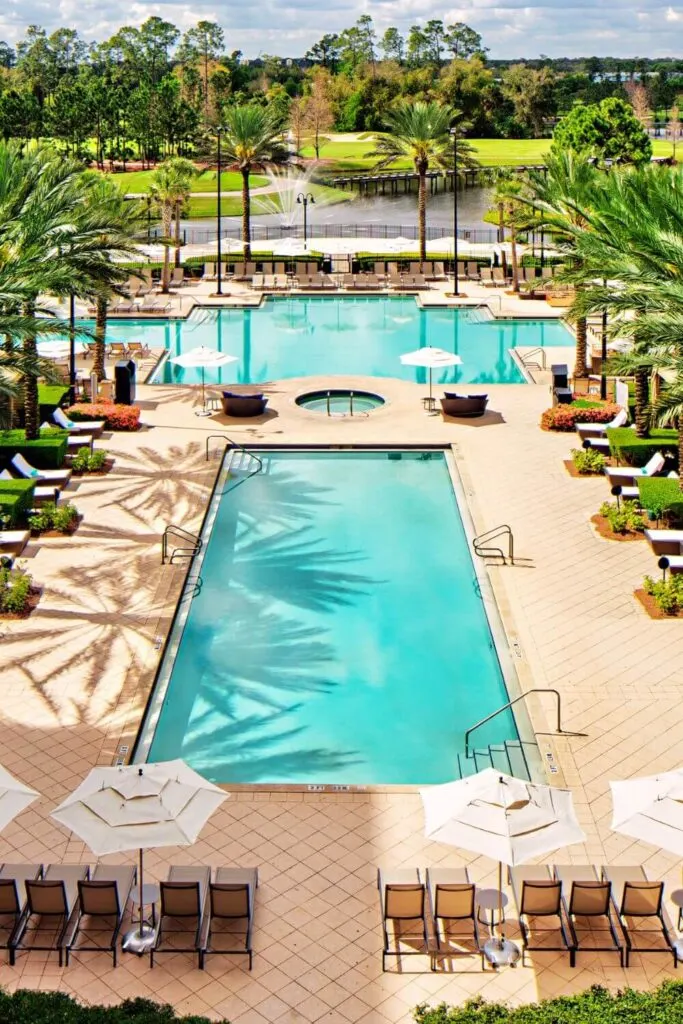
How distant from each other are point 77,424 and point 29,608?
10938 millimetres

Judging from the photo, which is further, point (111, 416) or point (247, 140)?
point (247, 140)

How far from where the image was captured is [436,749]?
17922 mm

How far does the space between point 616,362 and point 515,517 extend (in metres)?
3.69

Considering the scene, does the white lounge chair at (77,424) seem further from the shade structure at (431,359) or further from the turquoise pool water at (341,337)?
the shade structure at (431,359)

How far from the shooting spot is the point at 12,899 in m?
13.4

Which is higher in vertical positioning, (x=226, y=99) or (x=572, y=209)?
(x=226, y=99)

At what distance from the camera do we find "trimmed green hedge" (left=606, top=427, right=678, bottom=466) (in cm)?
2777

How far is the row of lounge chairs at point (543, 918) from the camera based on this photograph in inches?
519

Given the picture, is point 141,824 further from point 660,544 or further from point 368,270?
point 368,270

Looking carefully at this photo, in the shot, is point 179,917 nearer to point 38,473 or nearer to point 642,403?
point 38,473

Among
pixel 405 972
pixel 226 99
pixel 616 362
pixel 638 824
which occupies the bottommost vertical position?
pixel 405 972

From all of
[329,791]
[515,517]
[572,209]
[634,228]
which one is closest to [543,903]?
[329,791]

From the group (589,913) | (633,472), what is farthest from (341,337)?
(589,913)

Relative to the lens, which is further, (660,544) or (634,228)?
(634,228)
